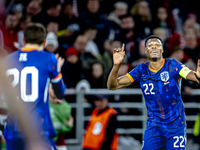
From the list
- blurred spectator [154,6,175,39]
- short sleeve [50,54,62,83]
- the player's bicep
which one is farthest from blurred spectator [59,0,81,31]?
short sleeve [50,54,62,83]

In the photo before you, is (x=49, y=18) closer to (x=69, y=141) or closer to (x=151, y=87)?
(x=69, y=141)

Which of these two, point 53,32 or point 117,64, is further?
point 53,32

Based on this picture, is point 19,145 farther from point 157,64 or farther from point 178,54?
point 178,54

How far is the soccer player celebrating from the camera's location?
4.34 metres

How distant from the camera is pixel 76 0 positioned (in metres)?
→ 9.47

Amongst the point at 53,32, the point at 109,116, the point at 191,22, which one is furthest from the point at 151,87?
the point at 191,22

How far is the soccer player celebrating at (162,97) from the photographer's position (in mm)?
4340

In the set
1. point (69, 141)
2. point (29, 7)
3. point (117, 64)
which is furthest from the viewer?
point (29, 7)

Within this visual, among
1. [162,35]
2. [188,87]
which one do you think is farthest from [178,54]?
[162,35]

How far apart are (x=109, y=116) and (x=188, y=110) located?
248 centimetres

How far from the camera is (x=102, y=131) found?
6484 mm

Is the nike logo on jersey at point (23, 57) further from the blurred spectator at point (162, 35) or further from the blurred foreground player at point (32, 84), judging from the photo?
the blurred spectator at point (162, 35)

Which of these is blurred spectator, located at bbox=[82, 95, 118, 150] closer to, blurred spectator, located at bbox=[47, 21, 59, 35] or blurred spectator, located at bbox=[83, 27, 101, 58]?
blurred spectator, located at bbox=[83, 27, 101, 58]

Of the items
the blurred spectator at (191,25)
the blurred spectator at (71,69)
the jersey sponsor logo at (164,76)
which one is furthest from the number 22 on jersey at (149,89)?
the blurred spectator at (191,25)
